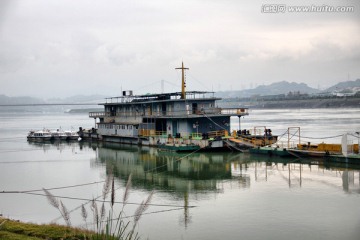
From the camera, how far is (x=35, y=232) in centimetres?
1590

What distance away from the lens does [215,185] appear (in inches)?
1086

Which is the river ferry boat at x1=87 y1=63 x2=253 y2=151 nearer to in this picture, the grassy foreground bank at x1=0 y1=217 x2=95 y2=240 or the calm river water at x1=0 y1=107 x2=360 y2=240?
the calm river water at x1=0 y1=107 x2=360 y2=240

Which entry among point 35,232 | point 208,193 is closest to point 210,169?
point 208,193

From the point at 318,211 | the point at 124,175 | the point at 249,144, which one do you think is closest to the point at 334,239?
the point at 318,211

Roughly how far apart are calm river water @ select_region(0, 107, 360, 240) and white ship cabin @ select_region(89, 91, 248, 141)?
165 inches

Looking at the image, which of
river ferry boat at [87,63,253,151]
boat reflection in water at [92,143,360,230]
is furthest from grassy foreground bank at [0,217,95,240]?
river ferry boat at [87,63,253,151]

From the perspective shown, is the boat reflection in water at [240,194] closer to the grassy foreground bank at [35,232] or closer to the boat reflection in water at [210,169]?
the boat reflection in water at [210,169]

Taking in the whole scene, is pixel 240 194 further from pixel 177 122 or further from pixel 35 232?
pixel 177 122

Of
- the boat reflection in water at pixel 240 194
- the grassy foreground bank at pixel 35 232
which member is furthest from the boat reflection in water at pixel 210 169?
the grassy foreground bank at pixel 35 232

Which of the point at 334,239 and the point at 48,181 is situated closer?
the point at 334,239

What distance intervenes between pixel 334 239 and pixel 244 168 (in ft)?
55.5

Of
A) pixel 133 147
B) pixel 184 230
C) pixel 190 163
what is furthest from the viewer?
pixel 133 147

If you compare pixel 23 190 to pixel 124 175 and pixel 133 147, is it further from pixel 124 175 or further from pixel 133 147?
pixel 133 147

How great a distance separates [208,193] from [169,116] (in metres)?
21.1
